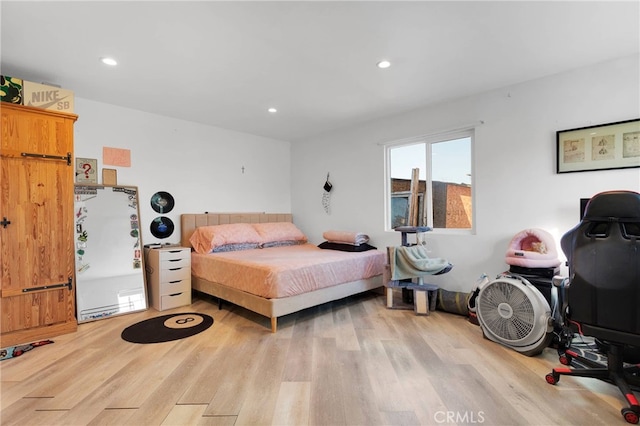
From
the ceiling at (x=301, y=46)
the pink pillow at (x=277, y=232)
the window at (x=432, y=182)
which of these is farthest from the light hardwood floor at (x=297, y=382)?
the ceiling at (x=301, y=46)

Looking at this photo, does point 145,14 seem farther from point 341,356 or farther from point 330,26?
point 341,356

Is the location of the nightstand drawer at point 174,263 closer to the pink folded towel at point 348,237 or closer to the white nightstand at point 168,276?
the white nightstand at point 168,276

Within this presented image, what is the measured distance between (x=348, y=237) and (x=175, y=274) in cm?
222

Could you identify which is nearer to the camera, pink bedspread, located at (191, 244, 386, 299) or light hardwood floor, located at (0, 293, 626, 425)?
light hardwood floor, located at (0, 293, 626, 425)

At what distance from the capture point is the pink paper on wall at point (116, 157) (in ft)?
11.4

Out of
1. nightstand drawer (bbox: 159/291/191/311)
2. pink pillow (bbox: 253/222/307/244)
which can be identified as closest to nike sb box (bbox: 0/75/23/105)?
nightstand drawer (bbox: 159/291/191/311)

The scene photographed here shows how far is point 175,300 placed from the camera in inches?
137

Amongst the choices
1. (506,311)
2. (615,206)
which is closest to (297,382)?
(506,311)

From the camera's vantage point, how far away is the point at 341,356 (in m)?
2.25

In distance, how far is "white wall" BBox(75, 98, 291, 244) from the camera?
3.48 m

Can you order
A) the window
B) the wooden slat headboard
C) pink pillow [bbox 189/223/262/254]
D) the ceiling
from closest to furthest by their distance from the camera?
the ceiling < the window < pink pillow [bbox 189/223/262/254] < the wooden slat headboard

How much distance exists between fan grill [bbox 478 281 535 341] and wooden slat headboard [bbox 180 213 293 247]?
346 cm

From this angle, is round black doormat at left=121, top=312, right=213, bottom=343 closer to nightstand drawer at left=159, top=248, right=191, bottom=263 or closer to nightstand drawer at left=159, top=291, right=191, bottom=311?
nightstand drawer at left=159, top=291, right=191, bottom=311

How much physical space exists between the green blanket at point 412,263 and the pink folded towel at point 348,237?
1.98 feet
